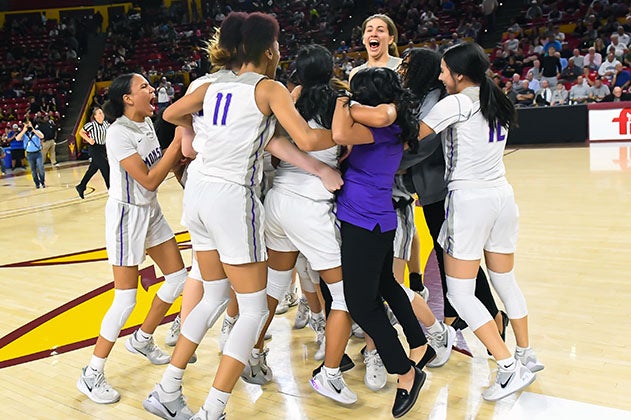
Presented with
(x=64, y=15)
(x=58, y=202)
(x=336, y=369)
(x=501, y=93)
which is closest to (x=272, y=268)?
(x=336, y=369)

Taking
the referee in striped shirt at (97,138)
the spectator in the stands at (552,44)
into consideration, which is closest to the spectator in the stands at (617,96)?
the spectator in the stands at (552,44)

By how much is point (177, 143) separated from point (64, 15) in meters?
24.8

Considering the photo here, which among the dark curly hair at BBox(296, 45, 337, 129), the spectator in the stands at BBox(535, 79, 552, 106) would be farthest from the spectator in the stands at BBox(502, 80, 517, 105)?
the dark curly hair at BBox(296, 45, 337, 129)

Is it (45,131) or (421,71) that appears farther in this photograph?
(45,131)

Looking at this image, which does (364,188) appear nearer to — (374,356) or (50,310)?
(374,356)

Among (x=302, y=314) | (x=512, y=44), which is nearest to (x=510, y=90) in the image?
(x=512, y=44)

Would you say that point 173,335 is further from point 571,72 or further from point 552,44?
point 552,44

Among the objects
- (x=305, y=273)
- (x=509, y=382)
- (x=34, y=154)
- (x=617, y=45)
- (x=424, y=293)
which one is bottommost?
(x=34, y=154)

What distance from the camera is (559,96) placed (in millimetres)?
11750

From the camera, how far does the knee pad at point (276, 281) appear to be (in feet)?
8.89

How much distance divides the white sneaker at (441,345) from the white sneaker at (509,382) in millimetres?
385

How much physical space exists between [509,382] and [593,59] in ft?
38.4

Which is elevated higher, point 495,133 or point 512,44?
point 495,133

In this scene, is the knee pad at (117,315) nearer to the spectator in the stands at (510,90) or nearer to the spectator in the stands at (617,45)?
the spectator in the stands at (510,90)
